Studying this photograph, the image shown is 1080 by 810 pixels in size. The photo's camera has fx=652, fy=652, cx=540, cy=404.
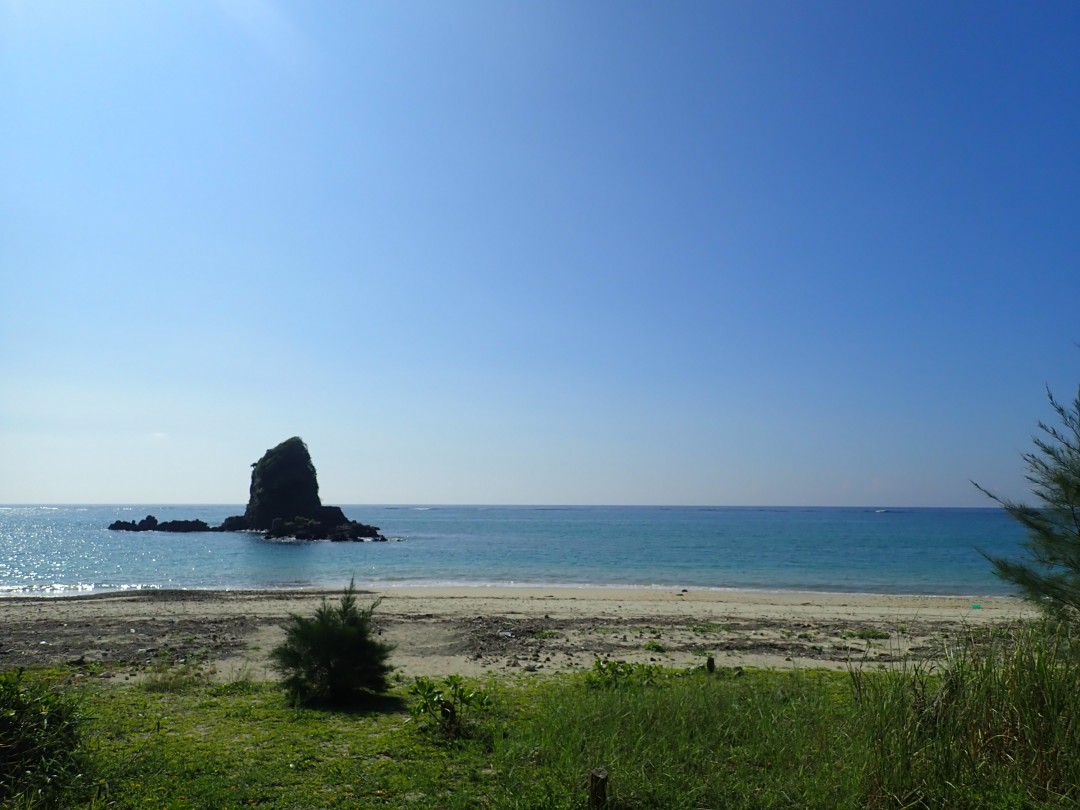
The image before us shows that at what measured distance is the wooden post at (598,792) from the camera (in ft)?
19.9

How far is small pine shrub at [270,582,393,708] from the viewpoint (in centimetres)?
1083

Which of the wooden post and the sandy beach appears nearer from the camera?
the wooden post

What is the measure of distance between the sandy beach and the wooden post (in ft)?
15.5

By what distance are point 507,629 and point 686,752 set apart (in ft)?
42.6

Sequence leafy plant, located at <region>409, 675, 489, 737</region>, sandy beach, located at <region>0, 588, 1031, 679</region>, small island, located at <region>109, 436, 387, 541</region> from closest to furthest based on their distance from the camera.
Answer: leafy plant, located at <region>409, 675, 489, 737</region> < sandy beach, located at <region>0, 588, 1031, 679</region> < small island, located at <region>109, 436, 387, 541</region>

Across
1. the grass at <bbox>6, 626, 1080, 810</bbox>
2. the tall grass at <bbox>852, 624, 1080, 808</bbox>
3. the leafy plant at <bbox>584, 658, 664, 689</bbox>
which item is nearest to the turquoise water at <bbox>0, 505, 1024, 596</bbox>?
the leafy plant at <bbox>584, 658, 664, 689</bbox>

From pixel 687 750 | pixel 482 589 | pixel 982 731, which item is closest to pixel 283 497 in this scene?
pixel 482 589

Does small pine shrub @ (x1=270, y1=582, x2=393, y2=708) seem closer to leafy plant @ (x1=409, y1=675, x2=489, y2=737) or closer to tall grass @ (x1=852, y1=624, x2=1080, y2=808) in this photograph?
leafy plant @ (x1=409, y1=675, x2=489, y2=737)

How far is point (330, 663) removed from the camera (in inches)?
431

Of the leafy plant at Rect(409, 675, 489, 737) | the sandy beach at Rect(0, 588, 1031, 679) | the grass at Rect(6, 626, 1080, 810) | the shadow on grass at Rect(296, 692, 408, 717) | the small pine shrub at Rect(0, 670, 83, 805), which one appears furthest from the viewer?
the sandy beach at Rect(0, 588, 1031, 679)

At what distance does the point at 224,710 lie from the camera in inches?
396

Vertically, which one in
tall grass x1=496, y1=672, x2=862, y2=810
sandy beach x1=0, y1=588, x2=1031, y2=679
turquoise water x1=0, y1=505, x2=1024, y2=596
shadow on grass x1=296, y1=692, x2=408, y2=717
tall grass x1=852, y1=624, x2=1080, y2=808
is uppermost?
tall grass x1=852, y1=624, x2=1080, y2=808

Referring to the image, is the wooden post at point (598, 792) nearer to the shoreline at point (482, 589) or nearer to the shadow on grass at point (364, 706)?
the shadow on grass at point (364, 706)

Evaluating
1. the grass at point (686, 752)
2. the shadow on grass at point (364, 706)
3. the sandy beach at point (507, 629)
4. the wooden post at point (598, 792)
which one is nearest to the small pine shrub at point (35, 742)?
the grass at point (686, 752)
